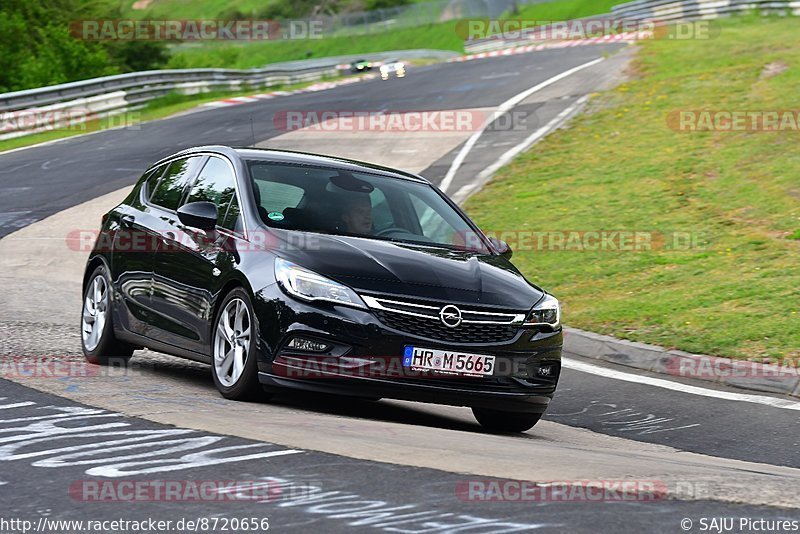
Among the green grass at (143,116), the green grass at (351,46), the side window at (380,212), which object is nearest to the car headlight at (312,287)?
the side window at (380,212)

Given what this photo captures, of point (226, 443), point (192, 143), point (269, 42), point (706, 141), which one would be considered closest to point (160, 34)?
point (192, 143)

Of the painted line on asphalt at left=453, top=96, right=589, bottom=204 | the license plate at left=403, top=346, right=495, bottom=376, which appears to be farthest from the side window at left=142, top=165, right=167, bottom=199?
the painted line on asphalt at left=453, top=96, right=589, bottom=204

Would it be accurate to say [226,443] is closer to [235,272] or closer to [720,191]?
[235,272]

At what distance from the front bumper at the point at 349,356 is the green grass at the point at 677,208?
3.62m

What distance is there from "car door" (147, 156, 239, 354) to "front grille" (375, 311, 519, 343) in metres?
1.18

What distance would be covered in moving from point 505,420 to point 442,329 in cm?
108

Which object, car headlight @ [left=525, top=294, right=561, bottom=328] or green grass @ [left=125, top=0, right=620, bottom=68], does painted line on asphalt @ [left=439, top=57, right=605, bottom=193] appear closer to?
car headlight @ [left=525, top=294, right=561, bottom=328]

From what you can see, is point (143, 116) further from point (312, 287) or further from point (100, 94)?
point (312, 287)

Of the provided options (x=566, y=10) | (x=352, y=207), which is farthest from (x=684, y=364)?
(x=566, y=10)

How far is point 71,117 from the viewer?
31625 millimetres

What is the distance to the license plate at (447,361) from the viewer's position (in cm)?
747

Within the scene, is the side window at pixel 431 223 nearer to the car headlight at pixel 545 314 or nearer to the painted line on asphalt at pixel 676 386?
the car headlight at pixel 545 314

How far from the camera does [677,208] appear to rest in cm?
1658

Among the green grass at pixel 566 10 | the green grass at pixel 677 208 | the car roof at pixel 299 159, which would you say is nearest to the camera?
the car roof at pixel 299 159
